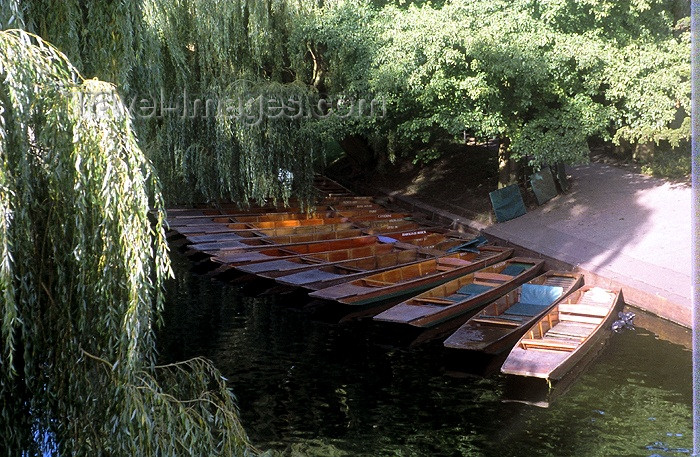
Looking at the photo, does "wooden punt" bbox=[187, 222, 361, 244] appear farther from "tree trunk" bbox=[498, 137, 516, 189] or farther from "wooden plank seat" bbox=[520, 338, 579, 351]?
"wooden plank seat" bbox=[520, 338, 579, 351]

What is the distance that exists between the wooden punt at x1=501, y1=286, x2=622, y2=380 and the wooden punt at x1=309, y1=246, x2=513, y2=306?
2359 mm

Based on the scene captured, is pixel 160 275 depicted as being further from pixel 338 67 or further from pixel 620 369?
pixel 338 67

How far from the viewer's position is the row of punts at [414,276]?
9508 mm

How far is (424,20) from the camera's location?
14.9 metres

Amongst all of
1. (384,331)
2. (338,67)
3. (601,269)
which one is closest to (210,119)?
(338,67)

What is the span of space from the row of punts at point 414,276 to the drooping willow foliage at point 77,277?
5012 mm

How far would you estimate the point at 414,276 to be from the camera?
500 inches

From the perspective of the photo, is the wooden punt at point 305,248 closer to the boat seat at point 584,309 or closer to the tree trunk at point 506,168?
the tree trunk at point 506,168

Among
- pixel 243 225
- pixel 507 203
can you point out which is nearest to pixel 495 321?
pixel 243 225

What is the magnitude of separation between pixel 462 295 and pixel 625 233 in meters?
5.20

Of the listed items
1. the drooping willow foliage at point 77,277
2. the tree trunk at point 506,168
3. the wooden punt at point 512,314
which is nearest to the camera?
the drooping willow foliage at point 77,277

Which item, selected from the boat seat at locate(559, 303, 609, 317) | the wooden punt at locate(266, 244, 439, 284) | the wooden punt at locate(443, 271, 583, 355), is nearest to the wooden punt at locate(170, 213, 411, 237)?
the wooden punt at locate(266, 244, 439, 284)

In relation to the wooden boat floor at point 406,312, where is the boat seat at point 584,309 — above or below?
below

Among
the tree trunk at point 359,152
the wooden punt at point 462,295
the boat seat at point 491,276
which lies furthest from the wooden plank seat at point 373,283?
the tree trunk at point 359,152
